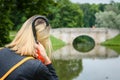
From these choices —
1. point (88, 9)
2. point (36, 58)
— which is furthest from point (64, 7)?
point (36, 58)

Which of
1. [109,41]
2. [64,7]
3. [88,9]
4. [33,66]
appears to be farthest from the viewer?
[88,9]

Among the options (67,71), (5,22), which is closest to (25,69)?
(5,22)

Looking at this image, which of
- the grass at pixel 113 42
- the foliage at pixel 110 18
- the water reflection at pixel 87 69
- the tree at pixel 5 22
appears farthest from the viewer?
the foliage at pixel 110 18

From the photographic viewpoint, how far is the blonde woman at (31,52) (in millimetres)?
3266

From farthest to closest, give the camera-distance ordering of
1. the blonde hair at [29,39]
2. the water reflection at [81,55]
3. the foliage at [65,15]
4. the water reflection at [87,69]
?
the foliage at [65,15]
the water reflection at [81,55]
the water reflection at [87,69]
the blonde hair at [29,39]

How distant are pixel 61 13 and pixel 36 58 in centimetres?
7113

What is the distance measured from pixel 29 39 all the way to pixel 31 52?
0.34ft

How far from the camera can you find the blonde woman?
3.27 m

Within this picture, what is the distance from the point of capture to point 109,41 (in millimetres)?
66000

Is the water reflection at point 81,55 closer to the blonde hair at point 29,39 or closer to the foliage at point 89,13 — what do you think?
the blonde hair at point 29,39

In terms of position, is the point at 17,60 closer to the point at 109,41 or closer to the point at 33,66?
the point at 33,66

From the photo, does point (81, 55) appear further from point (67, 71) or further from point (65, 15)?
point (65, 15)

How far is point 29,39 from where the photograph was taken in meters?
3.41

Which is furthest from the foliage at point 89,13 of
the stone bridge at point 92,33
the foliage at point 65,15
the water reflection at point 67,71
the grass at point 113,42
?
the water reflection at point 67,71
